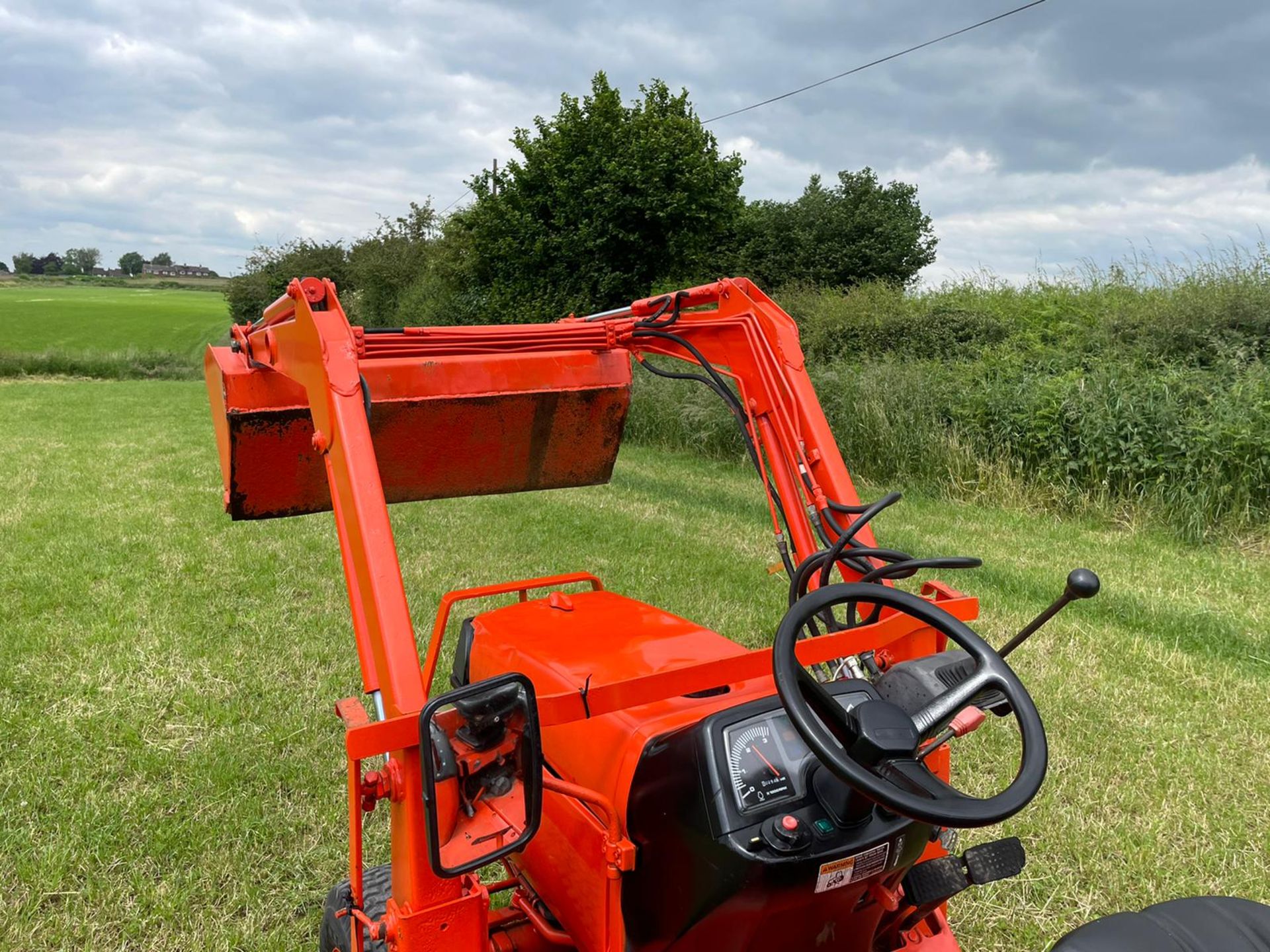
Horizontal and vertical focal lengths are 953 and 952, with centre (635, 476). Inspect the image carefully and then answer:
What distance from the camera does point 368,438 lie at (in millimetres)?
2004

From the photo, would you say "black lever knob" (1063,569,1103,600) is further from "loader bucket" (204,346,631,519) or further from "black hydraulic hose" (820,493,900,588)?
"loader bucket" (204,346,631,519)

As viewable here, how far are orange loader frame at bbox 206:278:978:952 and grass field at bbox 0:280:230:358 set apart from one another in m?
22.8

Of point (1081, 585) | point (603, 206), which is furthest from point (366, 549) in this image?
point (603, 206)

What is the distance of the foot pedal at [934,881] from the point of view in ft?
Result: 6.31

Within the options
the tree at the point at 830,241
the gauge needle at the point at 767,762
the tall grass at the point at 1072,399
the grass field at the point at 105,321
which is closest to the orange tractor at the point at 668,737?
the gauge needle at the point at 767,762

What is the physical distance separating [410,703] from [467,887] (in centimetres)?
37

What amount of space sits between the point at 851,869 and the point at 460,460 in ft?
6.96

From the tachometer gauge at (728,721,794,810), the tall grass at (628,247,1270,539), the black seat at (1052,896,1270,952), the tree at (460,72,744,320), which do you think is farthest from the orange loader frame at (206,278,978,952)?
the tree at (460,72,744,320)

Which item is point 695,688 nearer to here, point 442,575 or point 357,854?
point 357,854

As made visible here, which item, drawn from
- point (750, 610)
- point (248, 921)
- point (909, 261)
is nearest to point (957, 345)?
point (750, 610)

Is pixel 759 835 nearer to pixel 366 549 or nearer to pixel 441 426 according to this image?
pixel 366 549

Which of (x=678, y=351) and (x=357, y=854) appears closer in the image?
(x=357, y=854)

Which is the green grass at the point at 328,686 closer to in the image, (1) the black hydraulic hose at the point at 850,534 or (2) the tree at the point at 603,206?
(1) the black hydraulic hose at the point at 850,534

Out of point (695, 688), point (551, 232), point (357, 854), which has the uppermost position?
point (551, 232)
